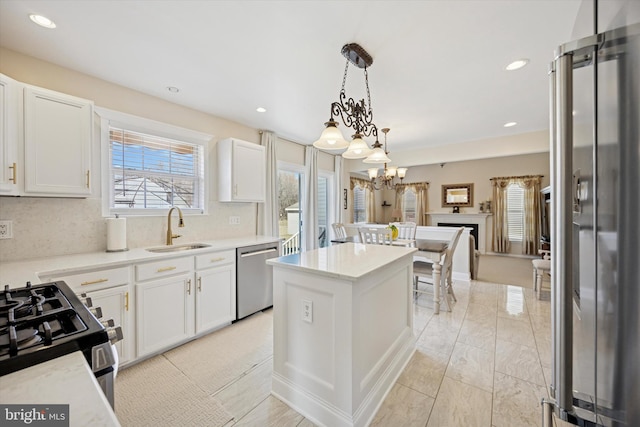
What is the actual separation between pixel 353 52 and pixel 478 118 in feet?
8.59

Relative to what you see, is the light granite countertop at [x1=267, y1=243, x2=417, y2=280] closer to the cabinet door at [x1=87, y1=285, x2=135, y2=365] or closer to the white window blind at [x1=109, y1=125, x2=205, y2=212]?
the cabinet door at [x1=87, y1=285, x2=135, y2=365]

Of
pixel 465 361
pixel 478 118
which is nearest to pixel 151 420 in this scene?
pixel 465 361

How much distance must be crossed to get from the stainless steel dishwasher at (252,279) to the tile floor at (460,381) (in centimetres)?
94

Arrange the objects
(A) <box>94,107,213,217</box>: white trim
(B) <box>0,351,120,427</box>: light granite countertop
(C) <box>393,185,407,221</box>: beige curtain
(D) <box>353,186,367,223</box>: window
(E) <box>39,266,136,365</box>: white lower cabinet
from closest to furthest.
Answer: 1. (B) <box>0,351,120,427</box>: light granite countertop
2. (E) <box>39,266,136,365</box>: white lower cabinet
3. (A) <box>94,107,213,217</box>: white trim
4. (D) <box>353,186,367,223</box>: window
5. (C) <box>393,185,407,221</box>: beige curtain

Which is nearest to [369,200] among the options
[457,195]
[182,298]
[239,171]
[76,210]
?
[457,195]

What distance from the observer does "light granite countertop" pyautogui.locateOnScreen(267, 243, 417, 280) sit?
4.95ft

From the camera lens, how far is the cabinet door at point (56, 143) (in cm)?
190

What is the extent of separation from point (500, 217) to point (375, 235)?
5.68 metres

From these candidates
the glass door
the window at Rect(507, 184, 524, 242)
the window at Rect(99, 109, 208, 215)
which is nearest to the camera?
the window at Rect(99, 109, 208, 215)

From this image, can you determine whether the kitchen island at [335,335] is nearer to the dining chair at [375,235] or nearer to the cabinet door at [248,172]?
the dining chair at [375,235]

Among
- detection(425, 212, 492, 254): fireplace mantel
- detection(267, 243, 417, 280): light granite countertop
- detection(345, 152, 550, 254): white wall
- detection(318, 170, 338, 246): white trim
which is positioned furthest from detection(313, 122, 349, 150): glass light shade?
detection(425, 212, 492, 254): fireplace mantel

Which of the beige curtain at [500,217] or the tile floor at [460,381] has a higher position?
the beige curtain at [500,217]

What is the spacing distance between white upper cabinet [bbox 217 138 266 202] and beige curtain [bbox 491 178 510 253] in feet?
22.8

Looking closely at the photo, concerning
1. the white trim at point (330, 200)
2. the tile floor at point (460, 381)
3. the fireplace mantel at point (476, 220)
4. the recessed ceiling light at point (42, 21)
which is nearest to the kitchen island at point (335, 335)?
the tile floor at point (460, 381)
